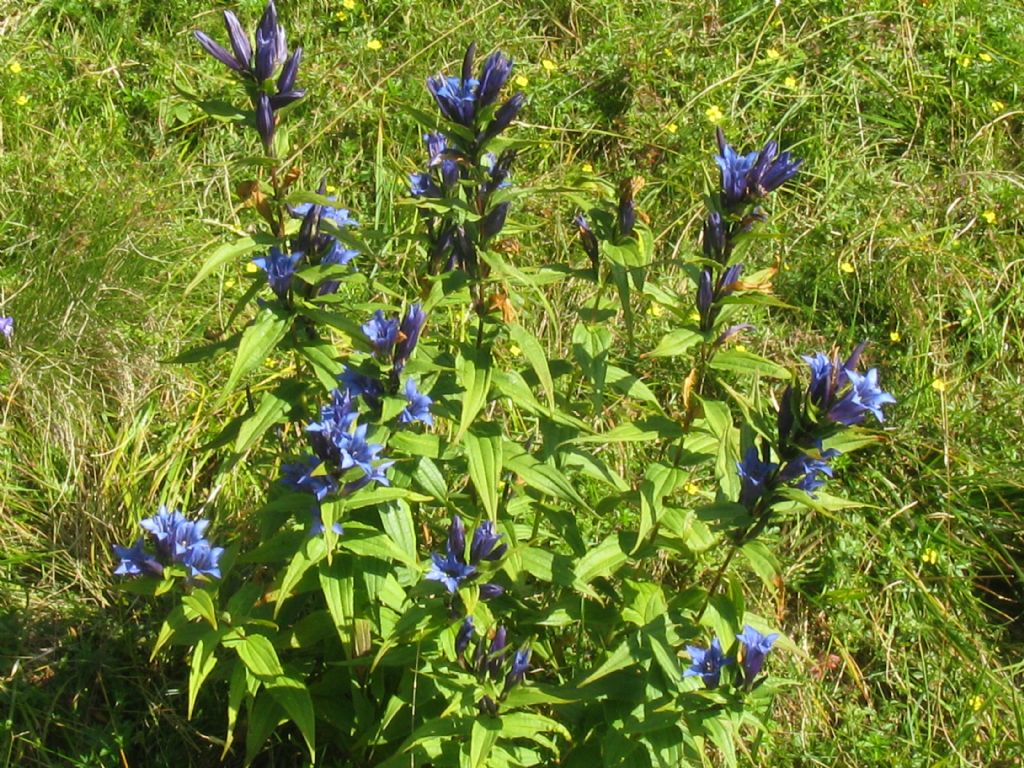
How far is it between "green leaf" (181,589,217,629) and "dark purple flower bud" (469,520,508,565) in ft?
1.70

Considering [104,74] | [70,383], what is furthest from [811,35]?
[70,383]

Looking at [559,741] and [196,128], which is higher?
[196,128]

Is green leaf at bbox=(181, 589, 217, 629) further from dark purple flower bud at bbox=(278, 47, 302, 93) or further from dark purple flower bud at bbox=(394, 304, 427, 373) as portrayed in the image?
dark purple flower bud at bbox=(278, 47, 302, 93)

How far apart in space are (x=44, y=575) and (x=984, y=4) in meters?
4.10

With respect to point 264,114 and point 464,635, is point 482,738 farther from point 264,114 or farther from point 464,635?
point 264,114

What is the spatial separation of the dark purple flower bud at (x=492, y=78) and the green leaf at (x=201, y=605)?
109 centimetres

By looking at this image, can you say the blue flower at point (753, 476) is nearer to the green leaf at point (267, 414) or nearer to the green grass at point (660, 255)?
the green leaf at point (267, 414)

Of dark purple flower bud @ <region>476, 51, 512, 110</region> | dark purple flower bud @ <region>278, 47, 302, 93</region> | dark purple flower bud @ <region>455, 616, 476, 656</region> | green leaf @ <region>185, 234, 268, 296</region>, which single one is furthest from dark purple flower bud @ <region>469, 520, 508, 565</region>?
dark purple flower bud @ <region>278, 47, 302, 93</region>

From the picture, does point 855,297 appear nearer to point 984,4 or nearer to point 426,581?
point 984,4

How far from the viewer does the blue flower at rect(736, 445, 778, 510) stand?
2.17 m

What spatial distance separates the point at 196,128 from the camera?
14.6 feet

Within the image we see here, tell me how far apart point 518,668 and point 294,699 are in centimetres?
49

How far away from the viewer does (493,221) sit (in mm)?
2227

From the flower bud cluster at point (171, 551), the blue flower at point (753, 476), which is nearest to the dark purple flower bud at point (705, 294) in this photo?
the blue flower at point (753, 476)
